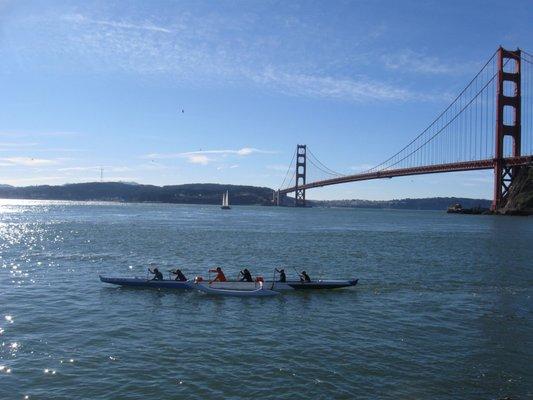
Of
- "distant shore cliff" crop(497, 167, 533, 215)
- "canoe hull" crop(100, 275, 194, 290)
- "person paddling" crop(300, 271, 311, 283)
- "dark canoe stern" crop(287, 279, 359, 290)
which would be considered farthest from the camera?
"distant shore cliff" crop(497, 167, 533, 215)

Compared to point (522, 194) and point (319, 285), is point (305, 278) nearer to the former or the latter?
point (319, 285)

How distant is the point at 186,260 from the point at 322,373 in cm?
2070

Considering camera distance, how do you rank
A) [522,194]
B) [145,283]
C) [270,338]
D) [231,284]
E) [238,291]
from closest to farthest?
[270,338], [238,291], [231,284], [145,283], [522,194]

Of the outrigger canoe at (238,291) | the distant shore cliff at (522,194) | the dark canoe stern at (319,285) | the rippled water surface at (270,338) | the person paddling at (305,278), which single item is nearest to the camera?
the rippled water surface at (270,338)

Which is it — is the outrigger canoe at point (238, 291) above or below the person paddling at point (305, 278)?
below

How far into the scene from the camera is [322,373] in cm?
1153

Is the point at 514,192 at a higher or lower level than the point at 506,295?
higher

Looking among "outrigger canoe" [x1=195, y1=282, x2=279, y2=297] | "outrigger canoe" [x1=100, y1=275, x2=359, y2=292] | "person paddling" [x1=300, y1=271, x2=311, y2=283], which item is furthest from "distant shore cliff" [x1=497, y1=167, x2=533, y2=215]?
"outrigger canoe" [x1=195, y1=282, x2=279, y2=297]

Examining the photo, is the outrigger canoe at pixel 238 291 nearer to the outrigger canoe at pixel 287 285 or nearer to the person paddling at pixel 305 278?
the outrigger canoe at pixel 287 285

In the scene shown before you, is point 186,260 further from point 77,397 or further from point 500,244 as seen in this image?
point 500,244

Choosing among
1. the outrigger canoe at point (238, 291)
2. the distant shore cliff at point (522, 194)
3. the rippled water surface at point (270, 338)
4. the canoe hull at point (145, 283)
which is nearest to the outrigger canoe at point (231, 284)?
the canoe hull at point (145, 283)

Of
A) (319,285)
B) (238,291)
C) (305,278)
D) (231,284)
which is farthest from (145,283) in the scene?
(319,285)

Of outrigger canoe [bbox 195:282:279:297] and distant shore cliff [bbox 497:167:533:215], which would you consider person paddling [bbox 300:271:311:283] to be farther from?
distant shore cliff [bbox 497:167:533:215]

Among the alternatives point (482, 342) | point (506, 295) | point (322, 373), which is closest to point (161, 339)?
point (322, 373)
